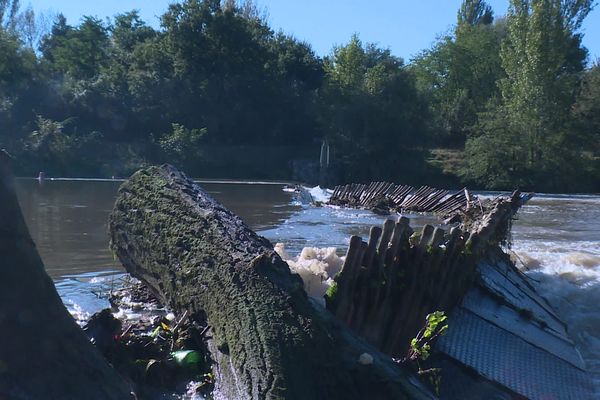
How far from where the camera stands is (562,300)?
1177 centimetres

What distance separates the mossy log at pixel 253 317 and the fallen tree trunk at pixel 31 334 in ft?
5.84

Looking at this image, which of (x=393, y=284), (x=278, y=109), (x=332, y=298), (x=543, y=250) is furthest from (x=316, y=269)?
(x=278, y=109)

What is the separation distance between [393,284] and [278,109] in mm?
52878

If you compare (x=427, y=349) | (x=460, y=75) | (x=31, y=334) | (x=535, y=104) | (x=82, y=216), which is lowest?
(x=82, y=216)

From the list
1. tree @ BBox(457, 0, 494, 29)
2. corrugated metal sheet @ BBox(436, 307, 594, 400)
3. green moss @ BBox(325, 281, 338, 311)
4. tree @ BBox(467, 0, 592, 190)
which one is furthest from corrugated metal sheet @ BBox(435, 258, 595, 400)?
tree @ BBox(457, 0, 494, 29)

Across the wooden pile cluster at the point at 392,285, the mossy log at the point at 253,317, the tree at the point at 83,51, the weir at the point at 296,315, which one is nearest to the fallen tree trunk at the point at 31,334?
the weir at the point at 296,315

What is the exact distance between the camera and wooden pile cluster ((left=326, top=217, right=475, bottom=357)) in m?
6.23

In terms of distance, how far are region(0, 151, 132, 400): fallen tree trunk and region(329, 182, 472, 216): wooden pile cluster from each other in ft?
77.7

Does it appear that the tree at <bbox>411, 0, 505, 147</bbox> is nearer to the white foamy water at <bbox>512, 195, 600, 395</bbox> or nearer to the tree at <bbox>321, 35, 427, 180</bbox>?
the tree at <bbox>321, 35, 427, 180</bbox>

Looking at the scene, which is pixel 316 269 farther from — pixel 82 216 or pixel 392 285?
pixel 82 216

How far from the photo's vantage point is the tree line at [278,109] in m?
52.9

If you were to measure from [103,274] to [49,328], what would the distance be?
8992 millimetres

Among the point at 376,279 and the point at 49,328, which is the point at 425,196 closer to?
the point at 376,279

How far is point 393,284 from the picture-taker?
263 inches
